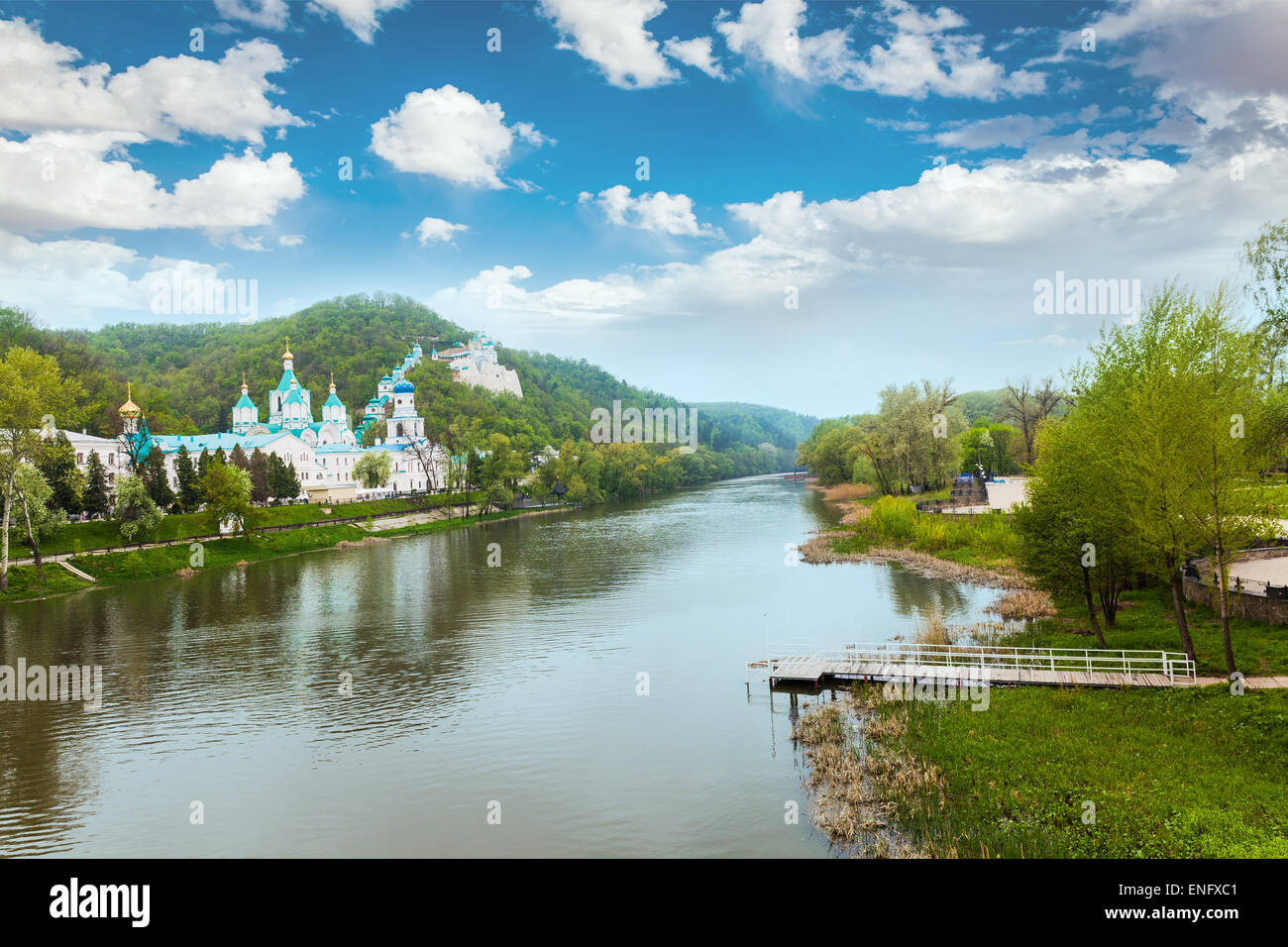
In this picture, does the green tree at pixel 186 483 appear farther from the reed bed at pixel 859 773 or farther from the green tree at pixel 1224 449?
the green tree at pixel 1224 449

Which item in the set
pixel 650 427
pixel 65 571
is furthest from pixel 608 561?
pixel 650 427

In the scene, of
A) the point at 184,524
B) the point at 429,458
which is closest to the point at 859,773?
the point at 184,524

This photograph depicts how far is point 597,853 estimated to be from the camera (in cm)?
1395

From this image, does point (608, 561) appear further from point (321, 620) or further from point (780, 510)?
point (780, 510)

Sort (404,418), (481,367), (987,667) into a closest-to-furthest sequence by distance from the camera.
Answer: (987,667)
(404,418)
(481,367)

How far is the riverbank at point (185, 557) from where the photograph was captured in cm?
4288

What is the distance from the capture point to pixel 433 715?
21516 millimetres

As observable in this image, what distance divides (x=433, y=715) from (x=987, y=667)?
1461 centimetres

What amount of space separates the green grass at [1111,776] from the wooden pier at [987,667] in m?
0.85

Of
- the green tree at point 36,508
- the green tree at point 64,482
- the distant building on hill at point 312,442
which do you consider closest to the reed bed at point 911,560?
the green tree at point 36,508

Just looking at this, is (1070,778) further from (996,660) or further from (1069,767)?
(996,660)

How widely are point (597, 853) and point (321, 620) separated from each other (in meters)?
24.5

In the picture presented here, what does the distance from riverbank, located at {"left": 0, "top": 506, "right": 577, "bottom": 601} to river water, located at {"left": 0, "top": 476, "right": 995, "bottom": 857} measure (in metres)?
2.32
